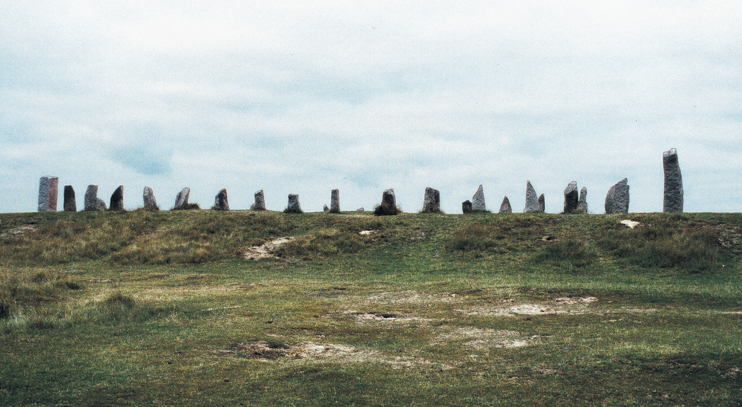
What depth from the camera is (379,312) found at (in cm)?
1298

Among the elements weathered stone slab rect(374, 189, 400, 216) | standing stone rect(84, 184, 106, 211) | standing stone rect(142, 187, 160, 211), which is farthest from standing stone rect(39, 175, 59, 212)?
weathered stone slab rect(374, 189, 400, 216)

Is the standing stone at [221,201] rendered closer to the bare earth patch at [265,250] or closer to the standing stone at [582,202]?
the bare earth patch at [265,250]

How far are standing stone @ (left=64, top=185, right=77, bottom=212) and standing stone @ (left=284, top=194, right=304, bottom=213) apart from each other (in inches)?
484

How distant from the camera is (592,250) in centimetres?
2141

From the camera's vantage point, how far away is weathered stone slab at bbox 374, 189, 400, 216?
99.0 ft

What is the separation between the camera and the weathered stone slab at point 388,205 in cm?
3019

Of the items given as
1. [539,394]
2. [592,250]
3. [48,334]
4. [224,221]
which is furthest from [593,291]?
[224,221]

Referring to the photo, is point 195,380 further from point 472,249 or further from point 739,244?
point 739,244

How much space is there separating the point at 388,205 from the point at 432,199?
2.42m

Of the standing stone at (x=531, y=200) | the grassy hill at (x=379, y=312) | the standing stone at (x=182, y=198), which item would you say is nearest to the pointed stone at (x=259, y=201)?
the standing stone at (x=182, y=198)

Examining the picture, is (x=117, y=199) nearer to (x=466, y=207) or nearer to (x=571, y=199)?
(x=466, y=207)

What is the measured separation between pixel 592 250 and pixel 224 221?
1707 centimetres

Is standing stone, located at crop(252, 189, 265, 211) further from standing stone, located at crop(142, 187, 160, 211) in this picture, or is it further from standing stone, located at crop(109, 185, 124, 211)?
standing stone, located at crop(109, 185, 124, 211)

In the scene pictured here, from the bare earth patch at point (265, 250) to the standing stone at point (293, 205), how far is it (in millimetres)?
6399
